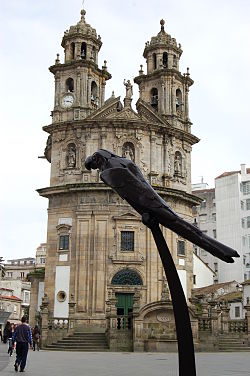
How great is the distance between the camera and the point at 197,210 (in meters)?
73.8

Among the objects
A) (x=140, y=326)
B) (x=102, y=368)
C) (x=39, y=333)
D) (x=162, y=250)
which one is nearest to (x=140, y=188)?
(x=162, y=250)

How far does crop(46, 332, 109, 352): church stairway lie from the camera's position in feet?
103

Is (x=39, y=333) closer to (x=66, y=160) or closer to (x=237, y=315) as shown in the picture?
(x=66, y=160)

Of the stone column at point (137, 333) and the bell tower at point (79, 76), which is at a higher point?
the bell tower at point (79, 76)

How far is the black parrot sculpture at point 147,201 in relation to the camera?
9648 mm

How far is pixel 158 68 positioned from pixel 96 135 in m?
8.97

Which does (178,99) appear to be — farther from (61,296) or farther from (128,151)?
(61,296)

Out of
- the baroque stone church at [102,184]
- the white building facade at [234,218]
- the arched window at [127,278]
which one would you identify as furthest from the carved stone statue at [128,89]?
the white building facade at [234,218]

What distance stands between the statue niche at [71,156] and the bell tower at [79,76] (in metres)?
2.30

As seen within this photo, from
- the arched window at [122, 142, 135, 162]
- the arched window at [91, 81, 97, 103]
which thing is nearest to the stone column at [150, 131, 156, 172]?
the arched window at [122, 142, 135, 162]

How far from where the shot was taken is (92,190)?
3866 cm

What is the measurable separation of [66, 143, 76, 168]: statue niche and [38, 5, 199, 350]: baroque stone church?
0.07 metres

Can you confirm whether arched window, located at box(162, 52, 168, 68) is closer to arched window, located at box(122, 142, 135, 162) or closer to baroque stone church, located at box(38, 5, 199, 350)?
baroque stone church, located at box(38, 5, 199, 350)

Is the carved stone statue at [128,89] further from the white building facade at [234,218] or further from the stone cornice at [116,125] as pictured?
the white building facade at [234,218]
